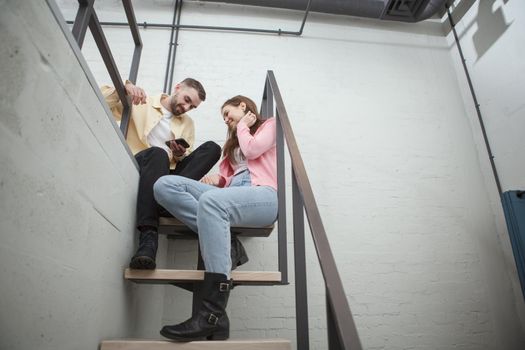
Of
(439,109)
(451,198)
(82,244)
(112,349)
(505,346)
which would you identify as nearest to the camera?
(82,244)

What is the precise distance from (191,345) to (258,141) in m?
0.89

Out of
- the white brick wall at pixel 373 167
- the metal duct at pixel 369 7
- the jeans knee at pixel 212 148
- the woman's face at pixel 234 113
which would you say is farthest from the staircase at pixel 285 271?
the metal duct at pixel 369 7

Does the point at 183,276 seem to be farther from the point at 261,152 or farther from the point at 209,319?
the point at 261,152

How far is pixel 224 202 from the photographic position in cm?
136

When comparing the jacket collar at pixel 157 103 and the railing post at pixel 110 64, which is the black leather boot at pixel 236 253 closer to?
the railing post at pixel 110 64

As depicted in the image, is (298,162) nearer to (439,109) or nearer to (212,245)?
(212,245)

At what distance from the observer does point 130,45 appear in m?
2.82

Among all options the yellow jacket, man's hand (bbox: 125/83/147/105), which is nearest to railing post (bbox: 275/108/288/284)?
the yellow jacket

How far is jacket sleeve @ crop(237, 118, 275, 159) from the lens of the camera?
62.9 inches

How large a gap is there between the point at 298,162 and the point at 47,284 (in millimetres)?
769

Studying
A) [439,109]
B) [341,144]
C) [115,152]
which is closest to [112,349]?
[115,152]

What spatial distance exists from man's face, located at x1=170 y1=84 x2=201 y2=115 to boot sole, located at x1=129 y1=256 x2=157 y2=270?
0.95 meters

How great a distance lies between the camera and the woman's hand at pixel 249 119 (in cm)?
174

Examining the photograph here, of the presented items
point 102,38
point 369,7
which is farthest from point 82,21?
point 369,7
